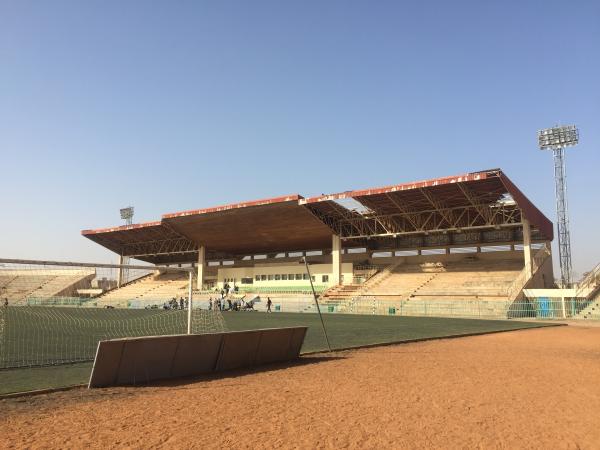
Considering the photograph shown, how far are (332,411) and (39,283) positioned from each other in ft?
210

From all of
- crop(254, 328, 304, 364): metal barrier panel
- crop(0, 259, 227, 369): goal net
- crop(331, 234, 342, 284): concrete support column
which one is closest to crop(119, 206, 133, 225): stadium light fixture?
crop(0, 259, 227, 369): goal net

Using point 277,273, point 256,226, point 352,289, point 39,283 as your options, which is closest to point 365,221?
point 352,289

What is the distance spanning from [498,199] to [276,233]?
29.3 metres

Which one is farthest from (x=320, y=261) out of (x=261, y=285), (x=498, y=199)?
(x=498, y=199)

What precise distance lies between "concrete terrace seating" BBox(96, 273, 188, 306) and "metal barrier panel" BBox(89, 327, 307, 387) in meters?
53.2

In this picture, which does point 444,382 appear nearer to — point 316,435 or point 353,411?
point 353,411

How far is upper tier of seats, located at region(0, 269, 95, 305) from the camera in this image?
4612 cm

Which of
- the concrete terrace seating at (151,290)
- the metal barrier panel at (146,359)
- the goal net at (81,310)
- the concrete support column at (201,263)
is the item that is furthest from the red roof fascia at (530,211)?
the concrete support column at (201,263)

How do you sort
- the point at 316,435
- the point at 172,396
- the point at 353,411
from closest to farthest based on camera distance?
the point at 316,435, the point at 353,411, the point at 172,396

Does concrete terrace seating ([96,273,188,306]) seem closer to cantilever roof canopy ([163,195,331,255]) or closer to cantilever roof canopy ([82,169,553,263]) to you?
cantilever roof canopy ([82,169,553,263])

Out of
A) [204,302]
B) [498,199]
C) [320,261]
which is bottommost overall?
[204,302]

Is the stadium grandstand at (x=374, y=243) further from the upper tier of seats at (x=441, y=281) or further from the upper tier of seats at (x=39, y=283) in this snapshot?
the upper tier of seats at (x=39, y=283)

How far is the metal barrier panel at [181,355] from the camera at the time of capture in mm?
9586

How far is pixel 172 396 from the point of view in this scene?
A: 879 cm
